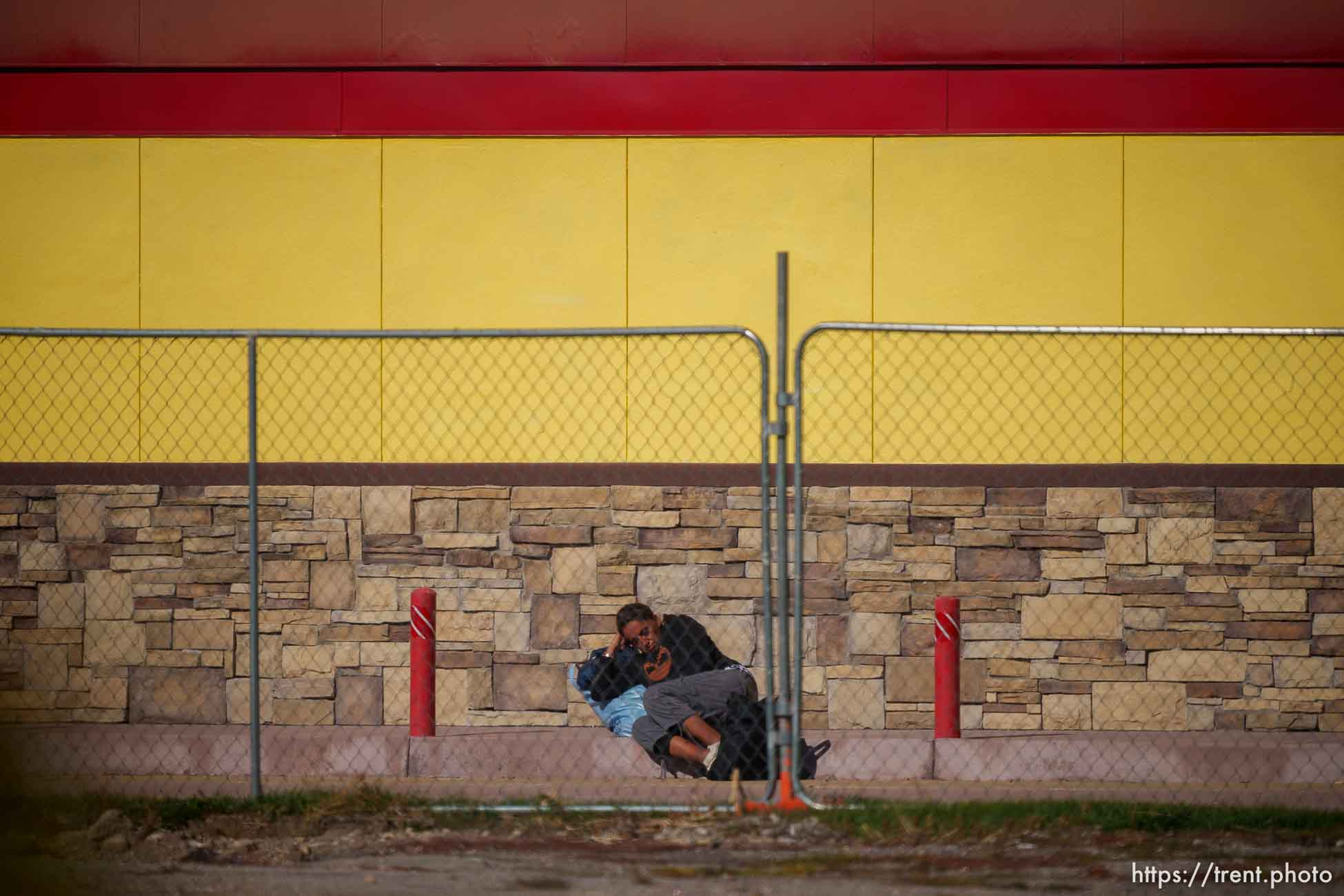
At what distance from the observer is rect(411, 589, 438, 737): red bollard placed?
777 centimetres

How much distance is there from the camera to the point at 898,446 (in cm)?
868

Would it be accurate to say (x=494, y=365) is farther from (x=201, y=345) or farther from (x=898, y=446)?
(x=898, y=446)

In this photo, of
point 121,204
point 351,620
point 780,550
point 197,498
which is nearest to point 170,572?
point 197,498

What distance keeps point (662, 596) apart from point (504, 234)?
243 centimetres

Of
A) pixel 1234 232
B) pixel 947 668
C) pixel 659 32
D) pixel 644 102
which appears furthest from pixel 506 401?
pixel 1234 232

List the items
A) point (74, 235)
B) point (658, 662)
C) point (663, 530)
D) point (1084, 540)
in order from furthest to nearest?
point (74, 235) < point (663, 530) < point (1084, 540) < point (658, 662)

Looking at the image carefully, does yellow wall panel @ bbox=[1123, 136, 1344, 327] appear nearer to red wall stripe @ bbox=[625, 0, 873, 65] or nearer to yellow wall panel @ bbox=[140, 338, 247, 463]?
red wall stripe @ bbox=[625, 0, 873, 65]

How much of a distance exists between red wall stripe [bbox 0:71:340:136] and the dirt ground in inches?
178

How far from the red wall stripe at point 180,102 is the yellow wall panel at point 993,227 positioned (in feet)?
11.5

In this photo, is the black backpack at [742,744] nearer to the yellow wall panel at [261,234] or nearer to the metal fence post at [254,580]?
the metal fence post at [254,580]

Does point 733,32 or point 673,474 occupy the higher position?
point 733,32

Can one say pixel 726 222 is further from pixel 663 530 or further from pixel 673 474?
pixel 663 530

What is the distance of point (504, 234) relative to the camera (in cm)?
891

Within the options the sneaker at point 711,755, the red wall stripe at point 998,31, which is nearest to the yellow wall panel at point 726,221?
the red wall stripe at point 998,31
